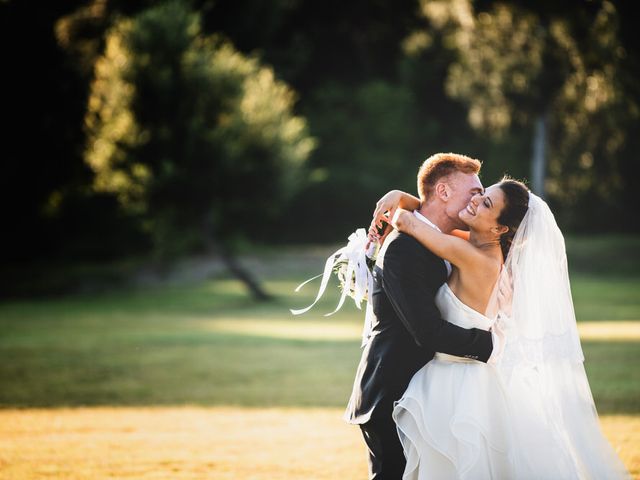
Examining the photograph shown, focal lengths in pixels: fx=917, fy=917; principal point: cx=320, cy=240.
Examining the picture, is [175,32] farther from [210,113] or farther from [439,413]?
[439,413]

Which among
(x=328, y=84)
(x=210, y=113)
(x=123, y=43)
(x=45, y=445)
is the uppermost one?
(x=328, y=84)

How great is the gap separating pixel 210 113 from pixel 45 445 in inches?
759

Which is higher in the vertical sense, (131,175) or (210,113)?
(210,113)

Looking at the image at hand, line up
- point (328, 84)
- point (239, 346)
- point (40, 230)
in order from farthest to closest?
point (328, 84)
point (40, 230)
point (239, 346)

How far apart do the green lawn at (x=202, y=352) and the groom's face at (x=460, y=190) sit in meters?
6.69

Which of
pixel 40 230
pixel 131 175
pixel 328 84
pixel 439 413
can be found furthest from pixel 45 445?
pixel 328 84

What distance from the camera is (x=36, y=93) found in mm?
33594

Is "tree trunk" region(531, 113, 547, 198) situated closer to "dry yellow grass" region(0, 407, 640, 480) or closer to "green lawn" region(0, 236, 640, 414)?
"green lawn" region(0, 236, 640, 414)

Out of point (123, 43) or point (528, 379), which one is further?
point (123, 43)

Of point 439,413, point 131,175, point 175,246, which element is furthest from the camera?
point 175,246

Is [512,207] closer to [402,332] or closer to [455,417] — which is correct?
[402,332]

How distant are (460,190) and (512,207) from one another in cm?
31

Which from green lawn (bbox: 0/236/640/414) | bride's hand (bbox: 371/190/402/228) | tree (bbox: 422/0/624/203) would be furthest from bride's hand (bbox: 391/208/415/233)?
tree (bbox: 422/0/624/203)

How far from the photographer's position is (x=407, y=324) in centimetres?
454
